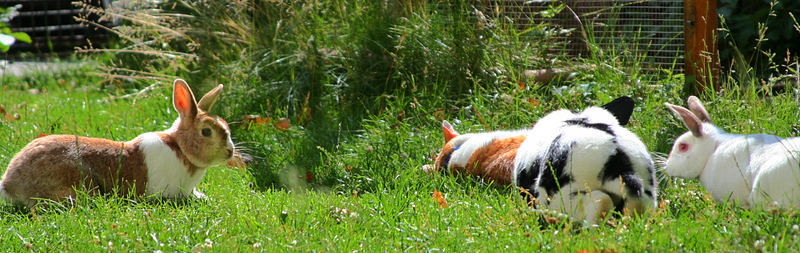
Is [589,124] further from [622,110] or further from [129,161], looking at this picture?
[129,161]

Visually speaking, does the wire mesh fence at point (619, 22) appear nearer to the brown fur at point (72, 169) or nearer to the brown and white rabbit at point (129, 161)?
the brown and white rabbit at point (129, 161)

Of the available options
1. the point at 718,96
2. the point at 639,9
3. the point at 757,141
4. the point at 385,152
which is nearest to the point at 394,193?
the point at 385,152

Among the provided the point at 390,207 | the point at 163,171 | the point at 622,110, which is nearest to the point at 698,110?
the point at 622,110

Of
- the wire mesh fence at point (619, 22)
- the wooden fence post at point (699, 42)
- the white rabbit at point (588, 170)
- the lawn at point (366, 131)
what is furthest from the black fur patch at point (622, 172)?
the wire mesh fence at point (619, 22)

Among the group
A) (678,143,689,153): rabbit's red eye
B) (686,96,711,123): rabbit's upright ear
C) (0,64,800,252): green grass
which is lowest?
(0,64,800,252): green grass

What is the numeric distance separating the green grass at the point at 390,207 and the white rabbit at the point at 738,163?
9cm

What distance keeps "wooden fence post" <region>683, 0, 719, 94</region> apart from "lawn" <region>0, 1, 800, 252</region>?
0.32 ft

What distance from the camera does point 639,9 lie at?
538 centimetres

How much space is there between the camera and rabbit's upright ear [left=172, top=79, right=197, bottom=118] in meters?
3.52

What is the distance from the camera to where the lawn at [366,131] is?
107 inches

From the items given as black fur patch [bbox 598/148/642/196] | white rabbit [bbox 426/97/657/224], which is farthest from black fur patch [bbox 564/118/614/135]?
black fur patch [bbox 598/148/642/196]

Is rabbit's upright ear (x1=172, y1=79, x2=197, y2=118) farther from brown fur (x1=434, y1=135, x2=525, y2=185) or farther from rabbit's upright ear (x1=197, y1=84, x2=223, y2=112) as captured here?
brown fur (x1=434, y1=135, x2=525, y2=185)

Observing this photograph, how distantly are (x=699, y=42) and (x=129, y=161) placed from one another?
3.20 m

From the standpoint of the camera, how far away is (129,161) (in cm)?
348
